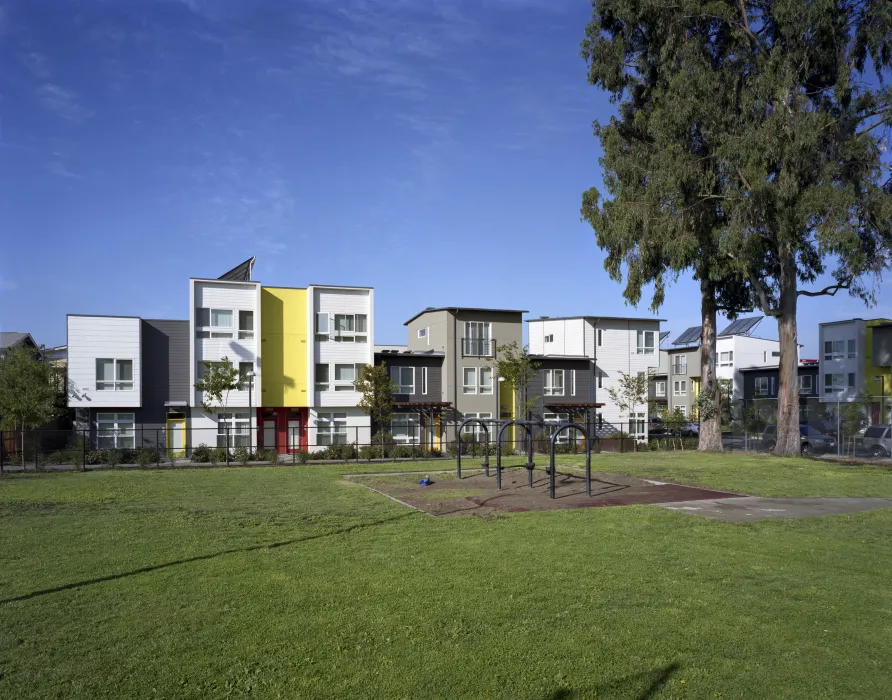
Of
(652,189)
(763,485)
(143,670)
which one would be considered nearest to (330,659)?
(143,670)

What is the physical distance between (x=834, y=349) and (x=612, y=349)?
22.7 m

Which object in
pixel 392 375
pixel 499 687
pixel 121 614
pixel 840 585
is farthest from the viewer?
pixel 392 375

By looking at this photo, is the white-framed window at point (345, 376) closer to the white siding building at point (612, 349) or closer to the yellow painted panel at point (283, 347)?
the yellow painted panel at point (283, 347)

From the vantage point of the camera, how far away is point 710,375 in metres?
39.1

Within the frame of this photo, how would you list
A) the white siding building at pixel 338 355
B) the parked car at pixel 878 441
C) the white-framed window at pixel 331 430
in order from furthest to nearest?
the white siding building at pixel 338 355 → the white-framed window at pixel 331 430 → the parked car at pixel 878 441

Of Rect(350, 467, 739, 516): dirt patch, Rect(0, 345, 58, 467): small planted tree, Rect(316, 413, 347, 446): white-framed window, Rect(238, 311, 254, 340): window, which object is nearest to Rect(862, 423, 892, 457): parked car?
Rect(350, 467, 739, 516): dirt patch

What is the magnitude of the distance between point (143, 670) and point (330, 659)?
1.59 meters

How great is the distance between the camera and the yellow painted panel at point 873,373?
188 ft

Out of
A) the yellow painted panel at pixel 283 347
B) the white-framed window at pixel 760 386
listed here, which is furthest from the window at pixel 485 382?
the white-framed window at pixel 760 386

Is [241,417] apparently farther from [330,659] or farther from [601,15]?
[330,659]

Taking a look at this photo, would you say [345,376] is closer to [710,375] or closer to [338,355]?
[338,355]

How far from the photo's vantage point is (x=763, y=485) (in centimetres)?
2139

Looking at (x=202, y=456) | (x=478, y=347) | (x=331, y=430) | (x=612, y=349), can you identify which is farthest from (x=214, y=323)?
(x=612, y=349)

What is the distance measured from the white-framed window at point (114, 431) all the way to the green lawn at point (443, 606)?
25.9 metres
